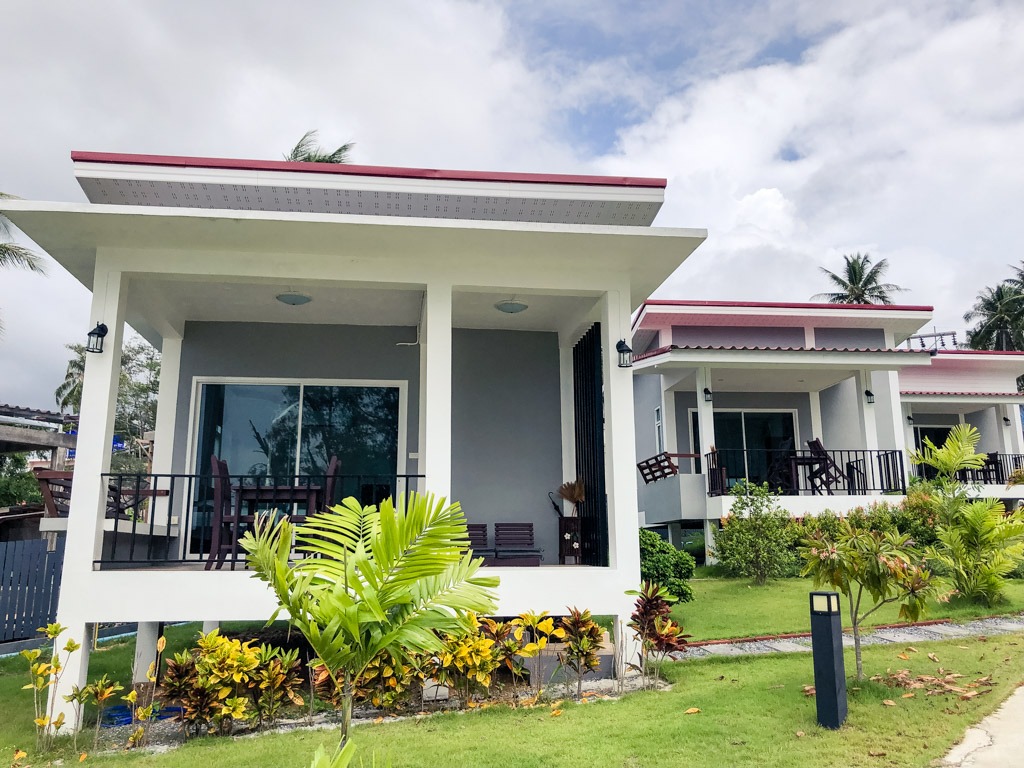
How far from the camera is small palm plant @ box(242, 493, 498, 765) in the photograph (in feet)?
10.4

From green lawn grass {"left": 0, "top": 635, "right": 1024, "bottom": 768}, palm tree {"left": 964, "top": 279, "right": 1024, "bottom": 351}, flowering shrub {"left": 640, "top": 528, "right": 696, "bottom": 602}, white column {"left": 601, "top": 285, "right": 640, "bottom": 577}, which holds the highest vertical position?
palm tree {"left": 964, "top": 279, "right": 1024, "bottom": 351}

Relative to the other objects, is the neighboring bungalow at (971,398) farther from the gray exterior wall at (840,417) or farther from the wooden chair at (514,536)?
the wooden chair at (514,536)

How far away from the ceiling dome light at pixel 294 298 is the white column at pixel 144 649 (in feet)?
11.4

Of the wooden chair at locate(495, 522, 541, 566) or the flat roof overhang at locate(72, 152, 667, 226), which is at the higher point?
the flat roof overhang at locate(72, 152, 667, 226)

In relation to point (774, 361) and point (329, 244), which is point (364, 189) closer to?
point (329, 244)

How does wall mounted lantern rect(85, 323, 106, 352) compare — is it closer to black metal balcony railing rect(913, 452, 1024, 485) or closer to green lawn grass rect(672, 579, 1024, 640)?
green lawn grass rect(672, 579, 1024, 640)

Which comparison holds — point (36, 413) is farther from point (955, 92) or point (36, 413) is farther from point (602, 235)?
point (955, 92)

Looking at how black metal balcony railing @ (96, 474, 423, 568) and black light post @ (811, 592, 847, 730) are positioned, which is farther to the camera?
black metal balcony railing @ (96, 474, 423, 568)

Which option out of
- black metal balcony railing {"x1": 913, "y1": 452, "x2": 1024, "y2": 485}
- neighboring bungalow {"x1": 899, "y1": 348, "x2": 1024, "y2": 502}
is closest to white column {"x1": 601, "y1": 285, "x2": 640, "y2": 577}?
black metal balcony railing {"x1": 913, "y1": 452, "x2": 1024, "y2": 485}

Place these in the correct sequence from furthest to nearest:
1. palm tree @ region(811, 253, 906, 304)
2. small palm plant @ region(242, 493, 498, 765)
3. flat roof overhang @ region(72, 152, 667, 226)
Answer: palm tree @ region(811, 253, 906, 304) → flat roof overhang @ region(72, 152, 667, 226) → small palm plant @ region(242, 493, 498, 765)

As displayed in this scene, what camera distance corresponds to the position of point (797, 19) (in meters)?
11.0

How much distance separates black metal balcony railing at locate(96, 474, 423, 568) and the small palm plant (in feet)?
8.59

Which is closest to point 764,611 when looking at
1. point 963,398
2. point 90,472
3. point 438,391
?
point 438,391

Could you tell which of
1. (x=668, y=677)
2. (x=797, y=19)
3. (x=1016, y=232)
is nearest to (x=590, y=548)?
(x=668, y=677)
